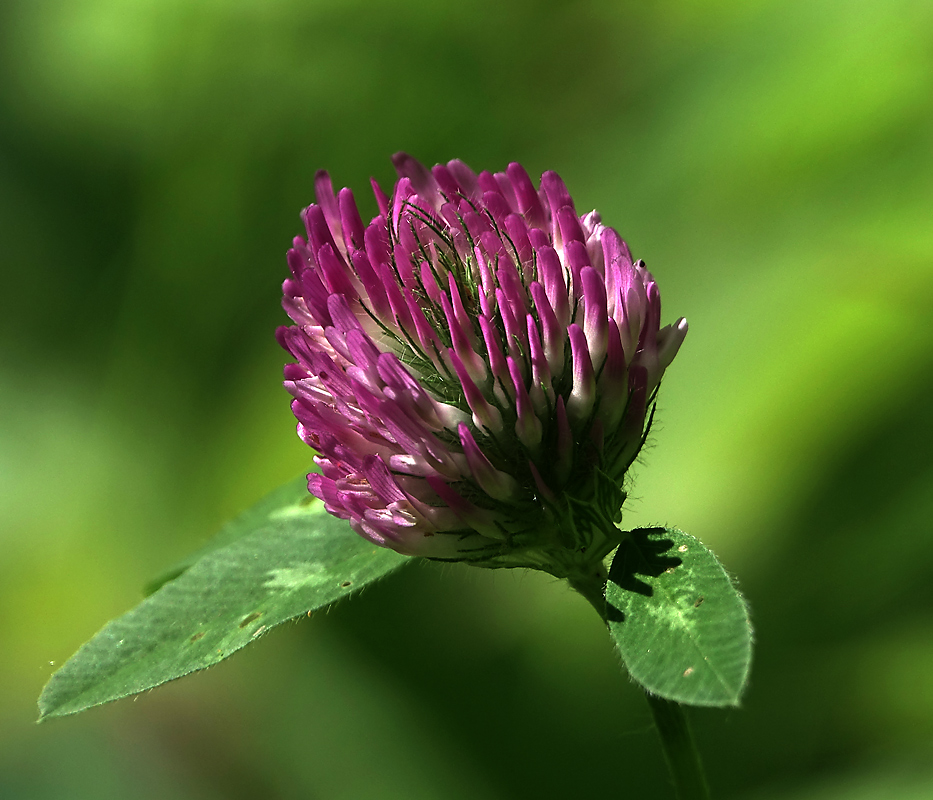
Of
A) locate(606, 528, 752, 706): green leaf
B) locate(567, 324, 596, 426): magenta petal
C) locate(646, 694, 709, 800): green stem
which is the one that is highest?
locate(567, 324, 596, 426): magenta petal

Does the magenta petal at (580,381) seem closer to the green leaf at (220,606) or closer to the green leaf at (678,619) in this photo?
the green leaf at (678,619)

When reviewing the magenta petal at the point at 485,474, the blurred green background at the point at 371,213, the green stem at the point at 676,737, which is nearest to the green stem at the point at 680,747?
the green stem at the point at 676,737

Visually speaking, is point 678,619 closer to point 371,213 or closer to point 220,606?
point 220,606

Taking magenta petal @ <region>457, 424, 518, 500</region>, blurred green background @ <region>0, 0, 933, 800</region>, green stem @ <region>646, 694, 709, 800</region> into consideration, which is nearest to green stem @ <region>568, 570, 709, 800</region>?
green stem @ <region>646, 694, 709, 800</region>

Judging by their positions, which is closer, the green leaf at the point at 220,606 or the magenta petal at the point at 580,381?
the magenta petal at the point at 580,381

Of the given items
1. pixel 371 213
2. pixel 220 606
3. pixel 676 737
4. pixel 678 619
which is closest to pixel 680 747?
pixel 676 737

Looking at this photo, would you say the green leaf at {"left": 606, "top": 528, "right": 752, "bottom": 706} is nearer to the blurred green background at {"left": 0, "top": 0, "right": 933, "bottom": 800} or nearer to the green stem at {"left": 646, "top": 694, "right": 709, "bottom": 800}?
the green stem at {"left": 646, "top": 694, "right": 709, "bottom": 800}
